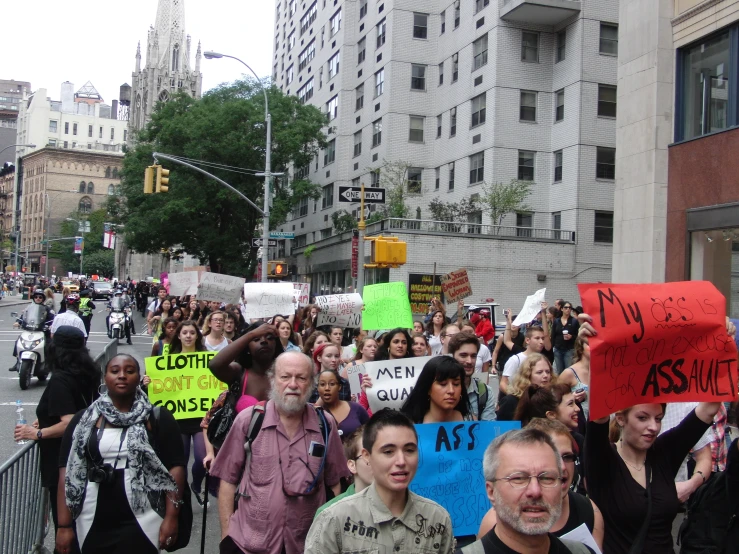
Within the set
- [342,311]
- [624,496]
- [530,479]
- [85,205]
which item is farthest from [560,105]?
[85,205]

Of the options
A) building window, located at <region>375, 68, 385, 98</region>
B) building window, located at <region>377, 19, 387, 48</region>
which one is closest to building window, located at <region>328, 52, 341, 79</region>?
building window, located at <region>377, 19, 387, 48</region>

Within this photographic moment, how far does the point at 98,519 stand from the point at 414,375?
2868 millimetres

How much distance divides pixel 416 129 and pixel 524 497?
43.1 m

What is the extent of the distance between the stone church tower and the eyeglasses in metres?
123

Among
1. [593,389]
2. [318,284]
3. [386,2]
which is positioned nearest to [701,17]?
[593,389]

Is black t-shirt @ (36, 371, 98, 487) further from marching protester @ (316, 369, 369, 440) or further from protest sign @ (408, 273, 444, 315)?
protest sign @ (408, 273, 444, 315)

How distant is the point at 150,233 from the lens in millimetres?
48438

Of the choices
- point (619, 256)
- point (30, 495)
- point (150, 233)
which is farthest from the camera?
point (150, 233)

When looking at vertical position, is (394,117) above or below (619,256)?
above

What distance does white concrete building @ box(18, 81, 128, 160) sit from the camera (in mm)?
A: 153750

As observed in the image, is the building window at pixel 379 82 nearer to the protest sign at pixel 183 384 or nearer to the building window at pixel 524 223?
the building window at pixel 524 223

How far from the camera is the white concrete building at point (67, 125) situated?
15375 cm

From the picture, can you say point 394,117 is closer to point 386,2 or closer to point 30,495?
point 386,2

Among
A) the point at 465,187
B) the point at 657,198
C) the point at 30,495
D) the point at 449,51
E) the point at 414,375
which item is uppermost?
the point at 449,51
